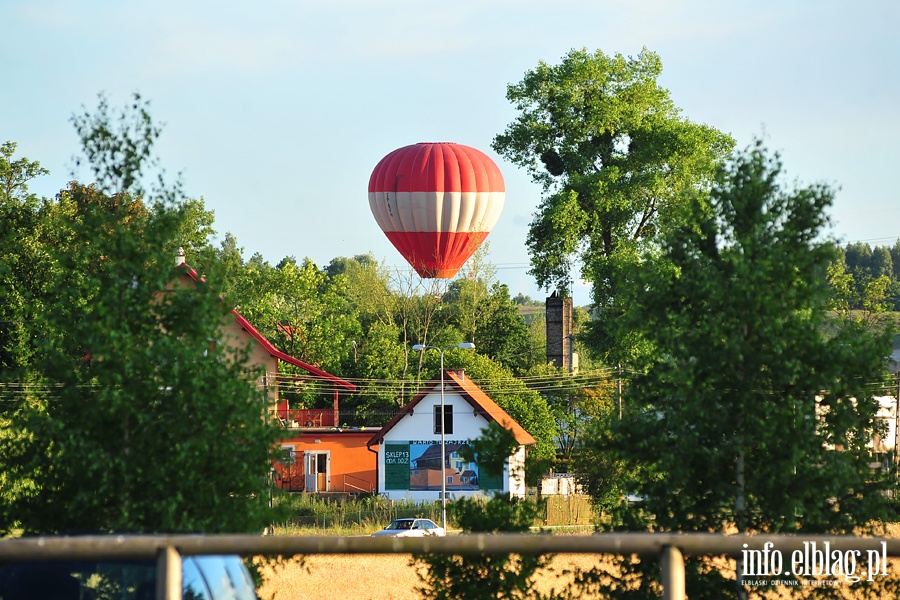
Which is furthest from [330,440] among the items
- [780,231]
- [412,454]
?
[780,231]

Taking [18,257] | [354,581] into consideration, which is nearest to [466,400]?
[18,257]

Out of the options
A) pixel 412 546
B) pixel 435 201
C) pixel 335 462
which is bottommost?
pixel 335 462

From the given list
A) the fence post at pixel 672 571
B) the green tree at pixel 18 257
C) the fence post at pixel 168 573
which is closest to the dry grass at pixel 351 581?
the fence post at pixel 168 573

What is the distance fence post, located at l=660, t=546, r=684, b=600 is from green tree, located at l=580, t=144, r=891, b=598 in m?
7.52

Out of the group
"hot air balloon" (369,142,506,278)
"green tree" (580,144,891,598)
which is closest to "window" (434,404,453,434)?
"hot air balloon" (369,142,506,278)

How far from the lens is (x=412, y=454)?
59188 millimetres

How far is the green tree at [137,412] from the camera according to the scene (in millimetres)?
10930

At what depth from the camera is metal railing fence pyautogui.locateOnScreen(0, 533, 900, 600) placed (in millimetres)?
4258

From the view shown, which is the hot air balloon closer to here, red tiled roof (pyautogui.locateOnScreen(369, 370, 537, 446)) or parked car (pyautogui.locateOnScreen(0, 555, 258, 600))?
red tiled roof (pyautogui.locateOnScreen(369, 370, 537, 446))

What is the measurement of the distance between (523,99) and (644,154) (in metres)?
7.54

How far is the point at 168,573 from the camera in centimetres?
441

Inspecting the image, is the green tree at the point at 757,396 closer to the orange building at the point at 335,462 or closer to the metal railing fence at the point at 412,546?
the metal railing fence at the point at 412,546

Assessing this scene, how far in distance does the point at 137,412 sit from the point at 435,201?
6053cm

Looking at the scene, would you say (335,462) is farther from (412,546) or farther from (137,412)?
(412,546)
